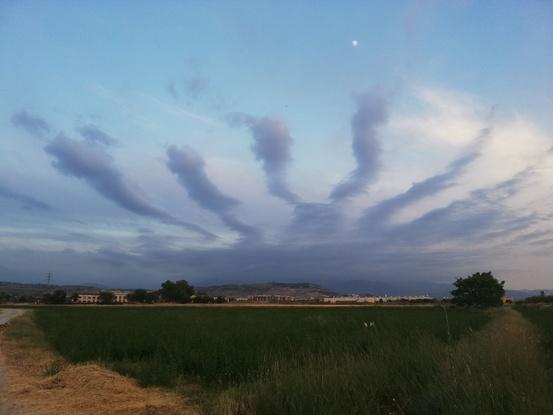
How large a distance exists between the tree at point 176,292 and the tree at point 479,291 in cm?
7464

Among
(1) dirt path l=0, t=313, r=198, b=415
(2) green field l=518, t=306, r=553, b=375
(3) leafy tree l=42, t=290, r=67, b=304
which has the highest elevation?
(3) leafy tree l=42, t=290, r=67, b=304

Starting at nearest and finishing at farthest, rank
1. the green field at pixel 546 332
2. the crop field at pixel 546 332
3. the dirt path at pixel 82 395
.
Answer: the dirt path at pixel 82 395 < the green field at pixel 546 332 < the crop field at pixel 546 332

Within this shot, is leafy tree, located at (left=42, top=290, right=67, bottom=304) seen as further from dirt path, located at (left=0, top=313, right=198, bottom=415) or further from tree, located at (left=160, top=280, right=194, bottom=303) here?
dirt path, located at (left=0, top=313, right=198, bottom=415)

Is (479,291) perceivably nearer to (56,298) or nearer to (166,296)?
(166,296)

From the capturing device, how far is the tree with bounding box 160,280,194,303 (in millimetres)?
141000

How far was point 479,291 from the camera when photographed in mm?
103750

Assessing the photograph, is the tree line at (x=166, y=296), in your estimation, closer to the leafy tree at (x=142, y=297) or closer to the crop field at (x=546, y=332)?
the leafy tree at (x=142, y=297)

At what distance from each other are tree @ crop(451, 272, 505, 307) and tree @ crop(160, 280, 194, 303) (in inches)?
2939

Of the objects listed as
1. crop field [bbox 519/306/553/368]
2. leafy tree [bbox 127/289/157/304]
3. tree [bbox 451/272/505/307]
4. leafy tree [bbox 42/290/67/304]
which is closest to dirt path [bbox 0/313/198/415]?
crop field [bbox 519/306/553/368]

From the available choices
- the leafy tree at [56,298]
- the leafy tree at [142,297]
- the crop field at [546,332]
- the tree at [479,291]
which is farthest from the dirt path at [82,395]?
the leafy tree at [142,297]

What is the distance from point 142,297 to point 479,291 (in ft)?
309

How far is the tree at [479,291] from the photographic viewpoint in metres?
102

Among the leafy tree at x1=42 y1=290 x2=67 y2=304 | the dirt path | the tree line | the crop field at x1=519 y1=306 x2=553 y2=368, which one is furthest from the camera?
the tree line

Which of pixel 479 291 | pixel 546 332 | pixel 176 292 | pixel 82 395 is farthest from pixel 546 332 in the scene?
pixel 176 292
